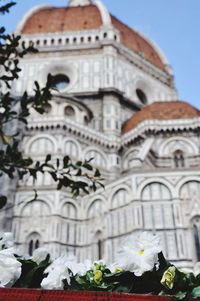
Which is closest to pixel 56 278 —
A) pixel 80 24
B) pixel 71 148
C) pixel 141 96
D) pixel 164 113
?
pixel 71 148

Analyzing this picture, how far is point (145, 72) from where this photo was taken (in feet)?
96.5

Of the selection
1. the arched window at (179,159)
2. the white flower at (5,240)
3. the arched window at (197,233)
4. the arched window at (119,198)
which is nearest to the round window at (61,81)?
the arched window at (179,159)

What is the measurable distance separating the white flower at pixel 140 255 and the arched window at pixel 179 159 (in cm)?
1958

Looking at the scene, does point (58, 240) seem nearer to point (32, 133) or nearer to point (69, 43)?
point (32, 133)

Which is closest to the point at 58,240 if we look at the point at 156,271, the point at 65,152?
the point at 65,152

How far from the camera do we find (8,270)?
1521 mm

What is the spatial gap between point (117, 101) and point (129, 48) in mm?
6693

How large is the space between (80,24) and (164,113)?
44.2 ft

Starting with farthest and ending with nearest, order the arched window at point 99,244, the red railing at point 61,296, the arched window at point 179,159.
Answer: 1. the arched window at point 179,159
2. the arched window at point 99,244
3. the red railing at point 61,296

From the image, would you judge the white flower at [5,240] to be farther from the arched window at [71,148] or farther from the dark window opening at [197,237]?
the arched window at [71,148]

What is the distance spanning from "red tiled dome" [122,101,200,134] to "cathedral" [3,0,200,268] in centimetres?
7

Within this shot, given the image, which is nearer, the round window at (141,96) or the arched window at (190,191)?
the arched window at (190,191)

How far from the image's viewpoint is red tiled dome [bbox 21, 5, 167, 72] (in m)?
30.6

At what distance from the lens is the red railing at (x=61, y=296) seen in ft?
4.15
